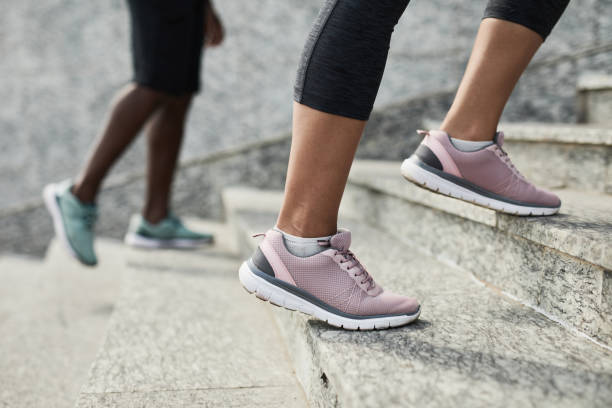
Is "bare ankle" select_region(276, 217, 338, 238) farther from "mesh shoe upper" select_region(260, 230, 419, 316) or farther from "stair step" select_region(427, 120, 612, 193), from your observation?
"stair step" select_region(427, 120, 612, 193)

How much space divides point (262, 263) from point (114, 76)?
6.99 ft

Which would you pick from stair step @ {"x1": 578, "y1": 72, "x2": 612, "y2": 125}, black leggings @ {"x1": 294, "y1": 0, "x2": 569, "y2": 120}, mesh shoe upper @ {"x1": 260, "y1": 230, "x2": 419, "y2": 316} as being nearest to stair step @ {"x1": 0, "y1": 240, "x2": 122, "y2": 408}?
mesh shoe upper @ {"x1": 260, "y1": 230, "x2": 419, "y2": 316}

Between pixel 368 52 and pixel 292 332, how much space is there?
610 millimetres

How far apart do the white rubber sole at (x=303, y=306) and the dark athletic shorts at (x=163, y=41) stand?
1.13 metres

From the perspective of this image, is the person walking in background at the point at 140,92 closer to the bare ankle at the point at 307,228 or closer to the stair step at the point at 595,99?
the bare ankle at the point at 307,228

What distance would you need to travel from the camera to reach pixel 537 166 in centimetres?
155

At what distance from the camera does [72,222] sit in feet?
5.51

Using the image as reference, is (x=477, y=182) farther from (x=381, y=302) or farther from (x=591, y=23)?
(x=591, y=23)

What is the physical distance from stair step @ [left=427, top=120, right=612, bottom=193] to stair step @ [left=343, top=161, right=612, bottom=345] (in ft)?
0.21

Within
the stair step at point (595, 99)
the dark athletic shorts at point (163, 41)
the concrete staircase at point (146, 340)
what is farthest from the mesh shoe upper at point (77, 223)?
the stair step at point (595, 99)

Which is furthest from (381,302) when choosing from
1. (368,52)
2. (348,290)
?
(368,52)

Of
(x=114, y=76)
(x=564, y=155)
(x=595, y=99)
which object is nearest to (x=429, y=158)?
(x=564, y=155)

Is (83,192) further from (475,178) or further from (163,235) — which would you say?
(475,178)

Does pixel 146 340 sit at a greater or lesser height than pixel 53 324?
greater
